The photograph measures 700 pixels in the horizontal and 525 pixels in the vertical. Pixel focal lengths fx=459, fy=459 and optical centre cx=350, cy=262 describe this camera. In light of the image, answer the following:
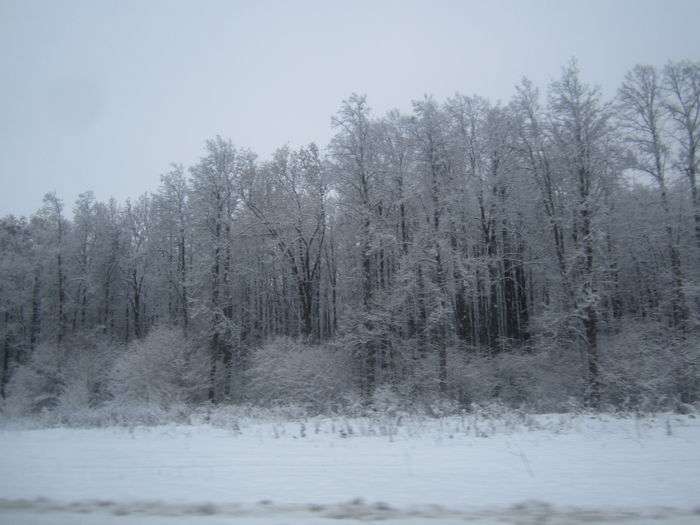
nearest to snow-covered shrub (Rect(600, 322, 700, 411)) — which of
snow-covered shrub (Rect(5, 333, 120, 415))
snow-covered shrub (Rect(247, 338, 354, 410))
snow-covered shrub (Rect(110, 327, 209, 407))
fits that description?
snow-covered shrub (Rect(247, 338, 354, 410))

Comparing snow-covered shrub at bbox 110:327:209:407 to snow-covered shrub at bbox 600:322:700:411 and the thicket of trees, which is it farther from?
snow-covered shrub at bbox 600:322:700:411

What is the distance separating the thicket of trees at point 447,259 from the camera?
21.8 m

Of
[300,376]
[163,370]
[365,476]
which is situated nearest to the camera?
[365,476]

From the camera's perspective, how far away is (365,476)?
758 centimetres

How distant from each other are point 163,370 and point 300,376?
9.78 meters

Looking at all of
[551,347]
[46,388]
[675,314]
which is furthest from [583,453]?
[46,388]

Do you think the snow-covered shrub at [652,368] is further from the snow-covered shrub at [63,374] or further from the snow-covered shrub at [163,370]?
the snow-covered shrub at [63,374]

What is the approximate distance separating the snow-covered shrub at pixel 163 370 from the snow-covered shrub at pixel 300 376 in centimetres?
444

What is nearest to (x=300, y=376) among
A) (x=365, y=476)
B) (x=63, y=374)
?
(x=365, y=476)

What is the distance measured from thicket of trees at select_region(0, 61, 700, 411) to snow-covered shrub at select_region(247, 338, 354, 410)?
0.11 metres

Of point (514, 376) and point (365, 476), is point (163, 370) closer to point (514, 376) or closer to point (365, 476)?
point (514, 376)

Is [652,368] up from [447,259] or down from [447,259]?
down

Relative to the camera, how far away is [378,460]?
8695 mm

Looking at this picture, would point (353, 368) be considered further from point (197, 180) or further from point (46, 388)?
point (46, 388)
